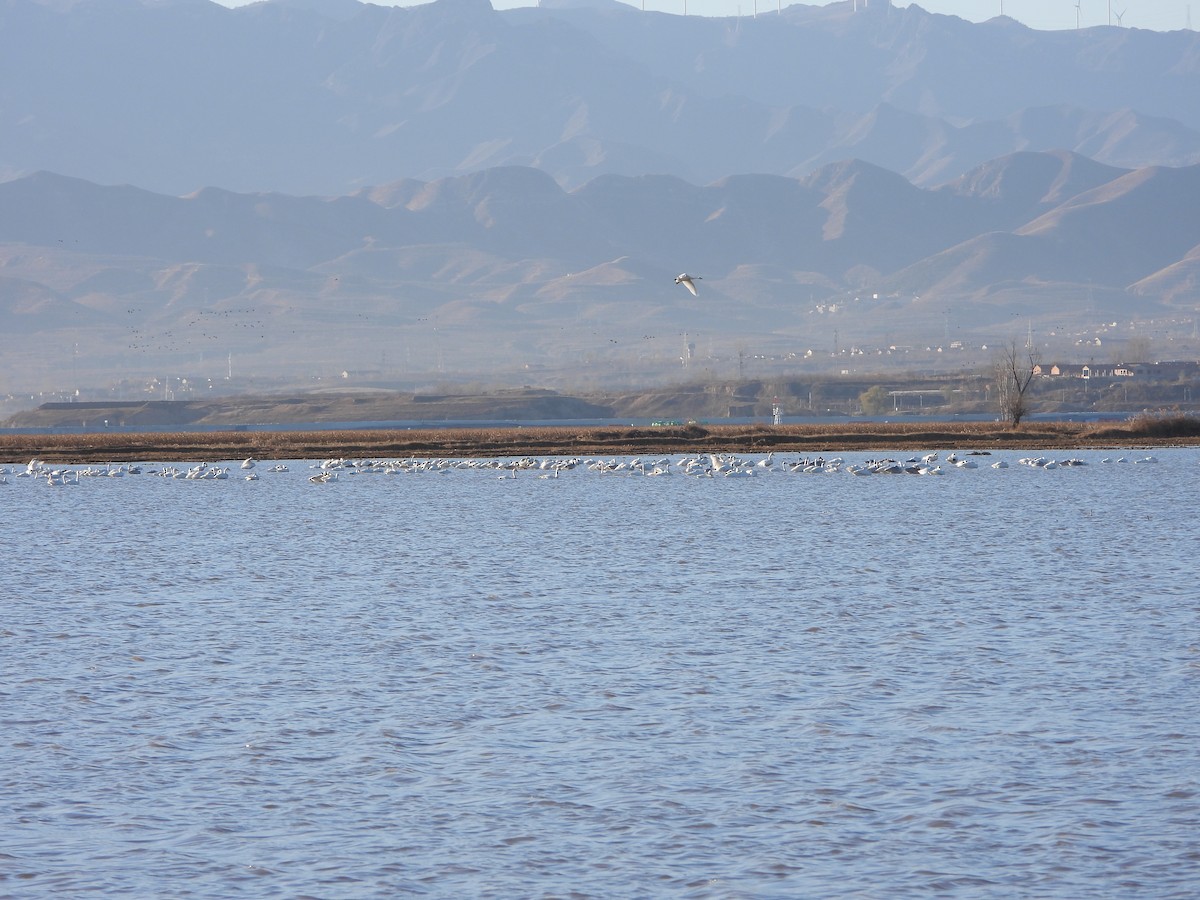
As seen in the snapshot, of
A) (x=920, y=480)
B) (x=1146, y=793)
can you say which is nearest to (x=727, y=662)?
(x=1146, y=793)

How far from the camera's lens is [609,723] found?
2028cm

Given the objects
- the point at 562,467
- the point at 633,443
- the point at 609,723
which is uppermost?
the point at 633,443

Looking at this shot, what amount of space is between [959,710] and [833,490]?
151 ft

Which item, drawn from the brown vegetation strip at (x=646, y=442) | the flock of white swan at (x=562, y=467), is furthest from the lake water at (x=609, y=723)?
the brown vegetation strip at (x=646, y=442)

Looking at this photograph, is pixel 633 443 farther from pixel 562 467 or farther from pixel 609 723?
pixel 609 723

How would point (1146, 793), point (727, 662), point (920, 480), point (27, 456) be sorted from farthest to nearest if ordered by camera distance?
point (27, 456), point (920, 480), point (727, 662), point (1146, 793)

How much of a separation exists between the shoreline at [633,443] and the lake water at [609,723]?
175ft

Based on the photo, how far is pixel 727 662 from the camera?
24438 millimetres

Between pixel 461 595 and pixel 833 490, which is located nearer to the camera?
pixel 461 595

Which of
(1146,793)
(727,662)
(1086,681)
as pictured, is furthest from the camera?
(727,662)

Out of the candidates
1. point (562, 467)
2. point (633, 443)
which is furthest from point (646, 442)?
point (562, 467)

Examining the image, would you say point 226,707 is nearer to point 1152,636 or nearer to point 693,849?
point 693,849

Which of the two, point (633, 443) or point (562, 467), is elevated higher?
point (633, 443)

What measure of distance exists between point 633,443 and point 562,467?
17.6 m
